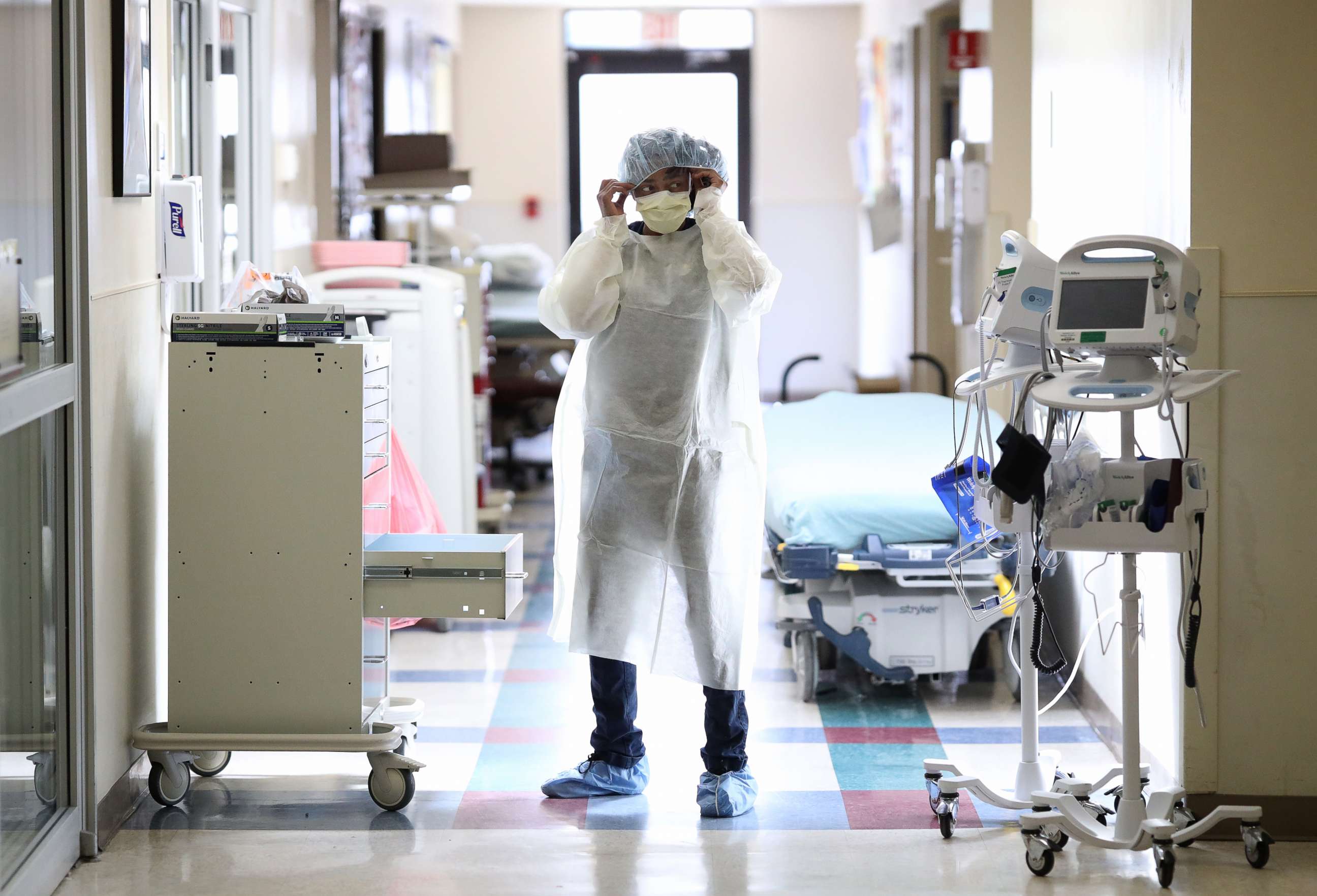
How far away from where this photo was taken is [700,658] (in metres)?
3.14

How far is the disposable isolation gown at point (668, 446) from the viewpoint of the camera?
311 centimetres

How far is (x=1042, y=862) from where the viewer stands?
2799mm

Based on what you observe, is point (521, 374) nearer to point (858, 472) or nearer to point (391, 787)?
point (858, 472)

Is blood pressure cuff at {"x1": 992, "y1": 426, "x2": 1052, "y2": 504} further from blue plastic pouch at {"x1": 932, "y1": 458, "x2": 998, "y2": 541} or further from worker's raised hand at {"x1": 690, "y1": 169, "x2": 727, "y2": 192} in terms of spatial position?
worker's raised hand at {"x1": 690, "y1": 169, "x2": 727, "y2": 192}

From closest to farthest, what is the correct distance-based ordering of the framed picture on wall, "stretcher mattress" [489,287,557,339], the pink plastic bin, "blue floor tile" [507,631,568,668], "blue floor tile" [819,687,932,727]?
the framed picture on wall → "blue floor tile" [819,687,932,727] → "blue floor tile" [507,631,568,668] → the pink plastic bin → "stretcher mattress" [489,287,557,339]

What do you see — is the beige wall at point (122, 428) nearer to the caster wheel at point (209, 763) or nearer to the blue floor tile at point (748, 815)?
the caster wheel at point (209, 763)

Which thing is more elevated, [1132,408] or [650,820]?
[1132,408]

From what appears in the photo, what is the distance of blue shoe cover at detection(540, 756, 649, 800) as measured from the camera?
3275 mm

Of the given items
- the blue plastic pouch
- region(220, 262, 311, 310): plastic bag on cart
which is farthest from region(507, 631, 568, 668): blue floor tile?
the blue plastic pouch

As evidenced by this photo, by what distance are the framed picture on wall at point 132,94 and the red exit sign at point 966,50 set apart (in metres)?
3.61

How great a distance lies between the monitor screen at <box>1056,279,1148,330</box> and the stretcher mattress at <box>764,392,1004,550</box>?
888mm

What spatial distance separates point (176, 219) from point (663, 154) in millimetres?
1146

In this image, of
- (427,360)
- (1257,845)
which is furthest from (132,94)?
(1257,845)

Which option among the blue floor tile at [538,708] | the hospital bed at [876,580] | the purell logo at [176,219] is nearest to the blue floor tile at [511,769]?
the blue floor tile at [538,708]
